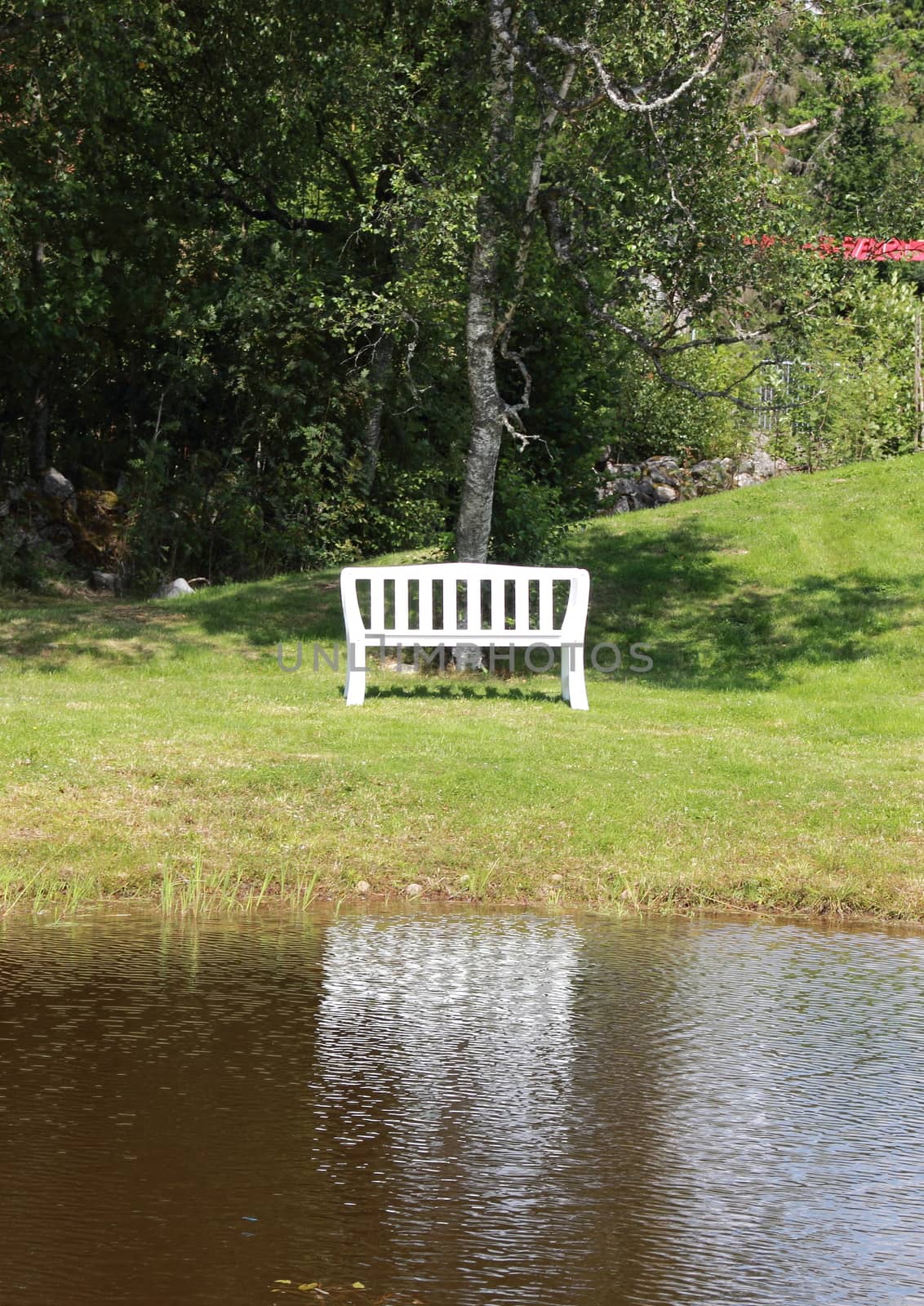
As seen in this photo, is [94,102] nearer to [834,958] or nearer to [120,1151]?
[834,958]

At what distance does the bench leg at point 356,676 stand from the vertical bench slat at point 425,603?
20.6 inches

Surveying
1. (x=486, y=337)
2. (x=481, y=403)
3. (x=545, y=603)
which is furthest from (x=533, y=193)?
(x=545, y=603)

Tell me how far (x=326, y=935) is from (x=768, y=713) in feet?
19.9

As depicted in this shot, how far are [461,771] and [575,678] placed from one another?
117 inches

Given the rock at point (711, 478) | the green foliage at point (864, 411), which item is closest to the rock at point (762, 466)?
the rock at point (711, 478)

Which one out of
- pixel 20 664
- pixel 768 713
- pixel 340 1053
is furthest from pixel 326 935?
pixel 20 664

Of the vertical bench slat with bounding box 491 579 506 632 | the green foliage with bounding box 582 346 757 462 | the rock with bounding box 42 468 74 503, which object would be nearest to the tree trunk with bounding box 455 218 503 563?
the vertical bench slat with bounding box 491 579 506 632

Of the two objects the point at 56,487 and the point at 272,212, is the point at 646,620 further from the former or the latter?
the point at 56,487

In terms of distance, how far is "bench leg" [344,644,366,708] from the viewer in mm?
11523

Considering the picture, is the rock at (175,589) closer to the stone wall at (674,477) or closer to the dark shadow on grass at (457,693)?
the dark shadow on grass at (457,693)

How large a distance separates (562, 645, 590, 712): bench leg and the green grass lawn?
0.17 metres

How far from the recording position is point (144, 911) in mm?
7285

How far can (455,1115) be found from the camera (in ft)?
15.2

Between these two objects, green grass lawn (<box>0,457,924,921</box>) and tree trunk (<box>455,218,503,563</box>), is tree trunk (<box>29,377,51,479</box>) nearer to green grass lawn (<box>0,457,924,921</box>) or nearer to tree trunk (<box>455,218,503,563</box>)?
green grass lawn (<box>0,457,924,921</box>)
